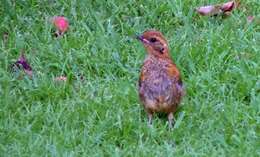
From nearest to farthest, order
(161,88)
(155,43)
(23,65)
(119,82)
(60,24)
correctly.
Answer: (161,88) < (155,43) < (119,82) < (23,65) < (60,24)

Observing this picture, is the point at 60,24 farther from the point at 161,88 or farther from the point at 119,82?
the point at 161,88

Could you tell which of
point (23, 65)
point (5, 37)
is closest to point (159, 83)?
point (23, 65)

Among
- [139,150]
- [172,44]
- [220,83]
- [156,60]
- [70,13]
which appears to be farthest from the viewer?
[70,13]

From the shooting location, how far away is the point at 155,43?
7.08 meters

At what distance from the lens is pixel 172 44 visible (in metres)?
8.08

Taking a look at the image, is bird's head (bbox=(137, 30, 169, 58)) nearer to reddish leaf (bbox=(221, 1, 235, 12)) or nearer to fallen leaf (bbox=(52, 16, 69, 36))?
fallen leaf (bbox=(52, 16, 69, 36))

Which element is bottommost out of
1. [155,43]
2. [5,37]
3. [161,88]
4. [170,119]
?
[170,119]

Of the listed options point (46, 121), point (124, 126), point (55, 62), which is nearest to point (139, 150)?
point (124, 126)

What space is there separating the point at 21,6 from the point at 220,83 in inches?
87.3

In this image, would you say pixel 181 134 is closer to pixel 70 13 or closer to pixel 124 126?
pixel 124 126

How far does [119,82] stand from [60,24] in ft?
3.86

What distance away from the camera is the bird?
6941 millimetres

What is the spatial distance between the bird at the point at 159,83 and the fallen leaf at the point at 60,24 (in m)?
1.55

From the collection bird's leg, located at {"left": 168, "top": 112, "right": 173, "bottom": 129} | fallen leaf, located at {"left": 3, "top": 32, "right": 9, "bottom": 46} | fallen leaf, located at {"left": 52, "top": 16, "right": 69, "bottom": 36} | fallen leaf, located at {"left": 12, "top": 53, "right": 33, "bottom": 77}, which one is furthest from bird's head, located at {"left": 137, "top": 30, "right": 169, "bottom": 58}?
fallen leaf, located at {"left": 3, "top": 32, "right": 9, "bottom": 46}
